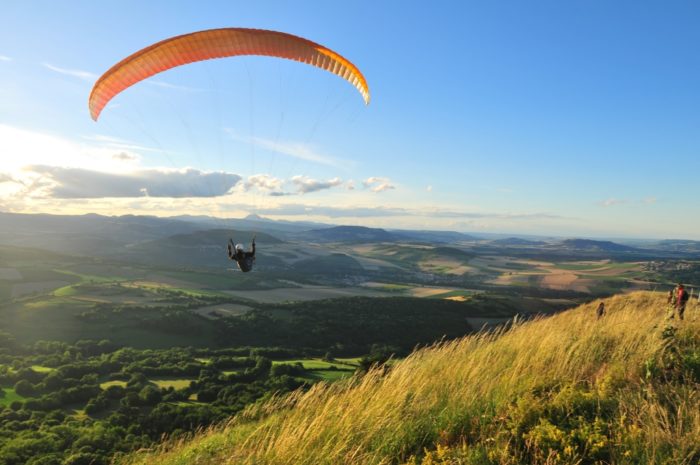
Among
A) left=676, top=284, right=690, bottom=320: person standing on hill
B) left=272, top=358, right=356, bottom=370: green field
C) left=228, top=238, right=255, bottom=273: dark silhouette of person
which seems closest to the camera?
left=676, top=284, right=690, bottom=320: person standing on hill

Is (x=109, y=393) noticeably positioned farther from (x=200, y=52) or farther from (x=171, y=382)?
(x=200, y=52)

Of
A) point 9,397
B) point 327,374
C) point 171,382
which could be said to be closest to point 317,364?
point 327,374

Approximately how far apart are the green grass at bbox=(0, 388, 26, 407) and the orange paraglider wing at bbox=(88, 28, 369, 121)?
51837mm

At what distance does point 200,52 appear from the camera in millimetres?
11922

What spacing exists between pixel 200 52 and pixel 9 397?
5792 cm

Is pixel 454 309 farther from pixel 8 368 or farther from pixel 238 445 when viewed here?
pixel 238 445

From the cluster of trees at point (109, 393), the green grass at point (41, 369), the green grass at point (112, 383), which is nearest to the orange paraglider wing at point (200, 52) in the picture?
the cluster of trees at point (109, 393)

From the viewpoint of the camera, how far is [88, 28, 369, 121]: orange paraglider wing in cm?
1150

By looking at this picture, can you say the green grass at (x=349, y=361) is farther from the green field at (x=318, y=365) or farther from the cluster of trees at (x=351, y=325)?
the cluster of trees at (x=351, y=325)

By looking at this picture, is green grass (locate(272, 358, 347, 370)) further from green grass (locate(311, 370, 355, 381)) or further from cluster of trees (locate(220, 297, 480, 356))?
cluster of trees (locate(220, 297, 480, 356))

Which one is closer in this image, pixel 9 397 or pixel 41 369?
pixel 9 397

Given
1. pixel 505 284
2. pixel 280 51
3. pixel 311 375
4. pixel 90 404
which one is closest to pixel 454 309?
pixel 311 375

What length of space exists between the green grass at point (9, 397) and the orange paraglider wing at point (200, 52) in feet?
170

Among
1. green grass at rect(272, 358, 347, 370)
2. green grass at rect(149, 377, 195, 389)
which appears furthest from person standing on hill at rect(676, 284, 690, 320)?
green grass at rect(149, 377, 195, 389)
